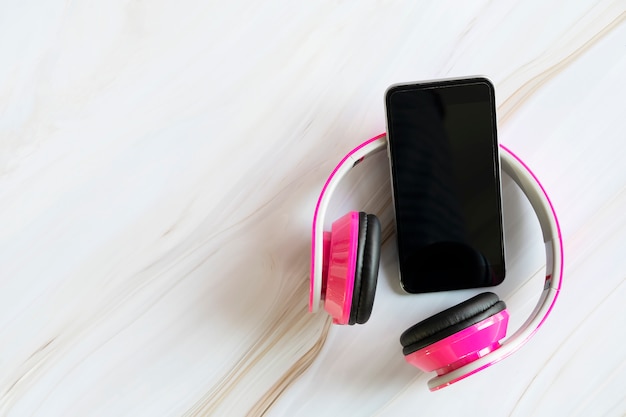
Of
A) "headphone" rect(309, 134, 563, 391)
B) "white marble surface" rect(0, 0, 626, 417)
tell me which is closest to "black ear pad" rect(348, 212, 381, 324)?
"headphone" rect(309, 134, 563, 391)

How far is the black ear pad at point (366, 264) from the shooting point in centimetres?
53

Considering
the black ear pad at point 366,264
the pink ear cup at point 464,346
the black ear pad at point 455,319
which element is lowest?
the pink ear cup at point 464,346

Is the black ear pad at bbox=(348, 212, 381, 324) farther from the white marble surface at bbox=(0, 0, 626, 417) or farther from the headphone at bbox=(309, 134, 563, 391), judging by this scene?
the white marble surface at bbox=(0, 0, 626, 417)

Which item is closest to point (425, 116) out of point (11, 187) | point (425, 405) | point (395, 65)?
point (395, 65)

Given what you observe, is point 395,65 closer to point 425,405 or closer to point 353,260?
point 353,260

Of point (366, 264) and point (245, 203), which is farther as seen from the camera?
point (245, 203)

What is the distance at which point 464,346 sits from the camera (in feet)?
1.76

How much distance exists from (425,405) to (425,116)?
309 mm

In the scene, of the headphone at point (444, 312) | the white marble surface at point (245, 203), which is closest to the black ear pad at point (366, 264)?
the headphone at point (444, 312)

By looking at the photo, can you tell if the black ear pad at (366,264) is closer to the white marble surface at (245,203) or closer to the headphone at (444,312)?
the headphone at (444,312)

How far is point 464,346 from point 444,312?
4 cm

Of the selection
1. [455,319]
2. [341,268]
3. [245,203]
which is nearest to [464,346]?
[455,319]

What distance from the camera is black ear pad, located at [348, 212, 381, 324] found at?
1.74ft

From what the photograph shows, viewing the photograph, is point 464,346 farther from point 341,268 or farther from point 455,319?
point 341,268
